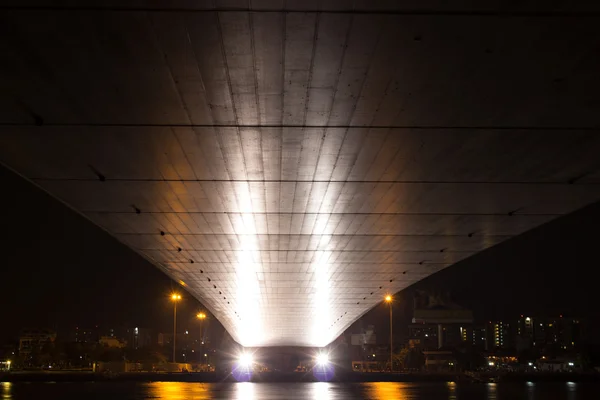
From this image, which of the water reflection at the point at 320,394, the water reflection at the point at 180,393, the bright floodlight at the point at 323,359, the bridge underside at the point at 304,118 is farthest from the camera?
the bright floodlight at the point at 323,359

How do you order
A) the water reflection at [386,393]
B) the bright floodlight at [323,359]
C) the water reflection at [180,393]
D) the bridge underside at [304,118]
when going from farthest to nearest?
1. the bright floodlight at [323,359]
2. the water reflection at [386,393]
3. the water reflection at [180,393]
4. the bridge underside at [304,118]

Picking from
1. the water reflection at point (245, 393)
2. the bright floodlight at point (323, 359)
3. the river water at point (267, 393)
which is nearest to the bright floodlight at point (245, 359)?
the bright floodlight at point (323, 359)

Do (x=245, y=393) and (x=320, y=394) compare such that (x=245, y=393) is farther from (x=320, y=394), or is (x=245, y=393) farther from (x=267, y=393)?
(x=320, y=394)

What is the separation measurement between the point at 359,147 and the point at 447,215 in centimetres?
1038

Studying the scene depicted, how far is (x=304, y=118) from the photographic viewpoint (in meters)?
17.5

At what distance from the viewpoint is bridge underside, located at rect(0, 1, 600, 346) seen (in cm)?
1293

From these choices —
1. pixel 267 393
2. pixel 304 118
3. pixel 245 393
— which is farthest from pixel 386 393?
pixel 304 118

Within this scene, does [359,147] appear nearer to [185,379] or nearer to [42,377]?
[185,379]

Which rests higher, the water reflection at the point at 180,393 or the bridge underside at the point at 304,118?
the bridge underside at the point at 304,118

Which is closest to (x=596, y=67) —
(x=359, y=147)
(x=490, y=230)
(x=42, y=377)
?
(x=359, y=147)

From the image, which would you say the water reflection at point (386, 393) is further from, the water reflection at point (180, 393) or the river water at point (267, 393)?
the water reflection at point (180, 393)

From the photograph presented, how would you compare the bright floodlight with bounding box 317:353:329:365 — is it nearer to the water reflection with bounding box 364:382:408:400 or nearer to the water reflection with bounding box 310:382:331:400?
the water reflection with bounding box 364:382:408:400

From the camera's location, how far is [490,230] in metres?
32.3

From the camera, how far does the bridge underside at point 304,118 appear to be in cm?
1293
